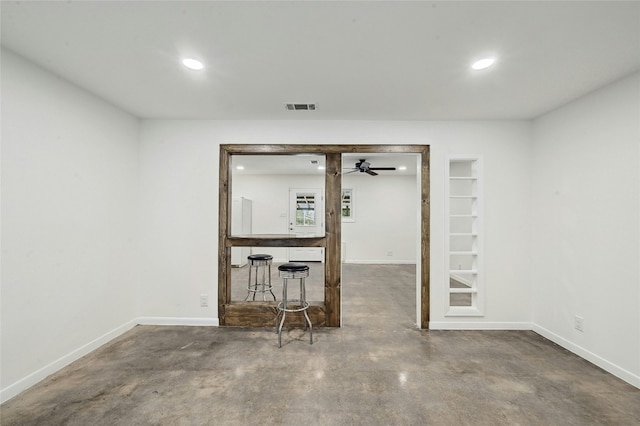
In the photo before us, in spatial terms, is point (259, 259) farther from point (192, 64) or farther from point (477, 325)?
point (477, 325)

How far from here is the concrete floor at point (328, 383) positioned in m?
1.86

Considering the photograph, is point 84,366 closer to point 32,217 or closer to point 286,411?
point 32,217

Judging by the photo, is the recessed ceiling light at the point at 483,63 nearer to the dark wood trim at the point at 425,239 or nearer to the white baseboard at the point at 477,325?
the dark wood trim at the point at 425,239

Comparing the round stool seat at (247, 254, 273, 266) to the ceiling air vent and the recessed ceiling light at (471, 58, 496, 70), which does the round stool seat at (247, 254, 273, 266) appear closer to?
the ceiling air vent

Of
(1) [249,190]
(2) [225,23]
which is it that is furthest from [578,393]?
(1) [249,190]

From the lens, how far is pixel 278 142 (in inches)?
134

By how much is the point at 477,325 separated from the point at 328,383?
2093 mm

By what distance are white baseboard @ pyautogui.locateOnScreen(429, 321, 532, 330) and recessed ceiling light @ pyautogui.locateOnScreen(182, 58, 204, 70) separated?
3478 millimetres

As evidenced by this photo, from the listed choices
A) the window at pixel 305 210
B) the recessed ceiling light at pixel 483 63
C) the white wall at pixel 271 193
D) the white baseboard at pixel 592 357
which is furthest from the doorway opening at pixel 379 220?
the recessed ceiling light at pixel 483 63

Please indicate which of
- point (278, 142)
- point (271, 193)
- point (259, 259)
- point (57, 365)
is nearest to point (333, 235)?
point (259, 259)

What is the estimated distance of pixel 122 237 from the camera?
3.18 m

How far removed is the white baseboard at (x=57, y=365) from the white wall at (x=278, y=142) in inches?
17.2

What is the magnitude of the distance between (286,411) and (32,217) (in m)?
2.38

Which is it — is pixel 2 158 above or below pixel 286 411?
above
